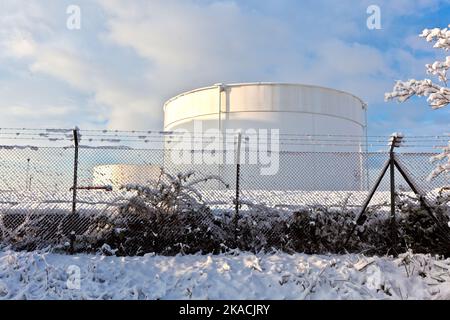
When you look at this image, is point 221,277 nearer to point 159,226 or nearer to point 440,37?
point 159,226

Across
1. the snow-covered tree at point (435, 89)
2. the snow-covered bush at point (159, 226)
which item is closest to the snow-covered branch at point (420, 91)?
the snow-covered tree at point (435, 89)

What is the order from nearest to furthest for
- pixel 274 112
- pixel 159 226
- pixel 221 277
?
pixel 221 277 < pixel 159 226 < pixel 274 112

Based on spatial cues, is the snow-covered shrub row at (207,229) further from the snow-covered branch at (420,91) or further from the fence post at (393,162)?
the snow-covered branch at (420,91)

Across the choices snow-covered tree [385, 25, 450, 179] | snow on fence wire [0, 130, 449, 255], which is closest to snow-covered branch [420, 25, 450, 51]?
snow-covered tree [385, 25, 450, 179]

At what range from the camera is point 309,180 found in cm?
1586

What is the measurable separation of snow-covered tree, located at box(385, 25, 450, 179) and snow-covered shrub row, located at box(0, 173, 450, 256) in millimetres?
1396

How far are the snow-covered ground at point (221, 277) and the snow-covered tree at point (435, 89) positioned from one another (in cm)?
147

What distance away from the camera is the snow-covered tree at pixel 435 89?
5.68 metres

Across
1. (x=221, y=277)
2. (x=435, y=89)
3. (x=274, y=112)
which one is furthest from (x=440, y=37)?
(x=274, y=112)

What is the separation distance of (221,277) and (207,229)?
4.31 feet

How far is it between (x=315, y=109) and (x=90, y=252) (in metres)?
16.3

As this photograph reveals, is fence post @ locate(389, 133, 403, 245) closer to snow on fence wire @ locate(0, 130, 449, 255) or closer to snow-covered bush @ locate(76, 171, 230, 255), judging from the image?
snow on fence wire @ locate(0, 130, 449, 255)

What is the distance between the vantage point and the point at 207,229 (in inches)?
273

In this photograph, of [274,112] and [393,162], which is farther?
[274,112]
